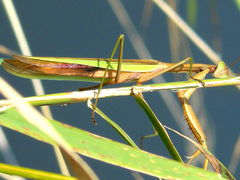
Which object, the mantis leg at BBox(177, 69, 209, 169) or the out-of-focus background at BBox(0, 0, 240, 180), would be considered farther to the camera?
the out-of-focus background at BBox(0, 0, 240, 180)

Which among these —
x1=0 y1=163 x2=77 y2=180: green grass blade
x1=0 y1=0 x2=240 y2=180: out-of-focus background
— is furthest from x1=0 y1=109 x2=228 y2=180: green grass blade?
x1=0 y1=0 x2=240 y2=180: out-of-focus background

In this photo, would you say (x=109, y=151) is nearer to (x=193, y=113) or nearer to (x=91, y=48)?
(x=193, y=113)

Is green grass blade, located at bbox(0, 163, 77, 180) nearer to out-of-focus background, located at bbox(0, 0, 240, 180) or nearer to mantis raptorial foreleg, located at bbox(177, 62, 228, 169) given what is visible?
mantis raptorial foreleg, located at bbox(177, 62, 228, 169)

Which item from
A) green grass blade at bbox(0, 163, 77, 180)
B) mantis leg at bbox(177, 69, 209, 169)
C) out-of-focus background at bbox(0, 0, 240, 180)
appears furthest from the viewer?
out-of-focus background at bbox(0, 0, 240, 180)

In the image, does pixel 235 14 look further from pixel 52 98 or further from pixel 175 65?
pixel 52 98

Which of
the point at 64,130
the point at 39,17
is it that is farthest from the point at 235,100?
the point at 64,130

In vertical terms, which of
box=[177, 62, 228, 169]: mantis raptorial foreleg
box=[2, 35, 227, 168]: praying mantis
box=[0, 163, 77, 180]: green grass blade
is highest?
box=[2, 35, 227, 168]: praying mantis

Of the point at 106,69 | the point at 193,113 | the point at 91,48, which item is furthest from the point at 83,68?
the point at 91,48
